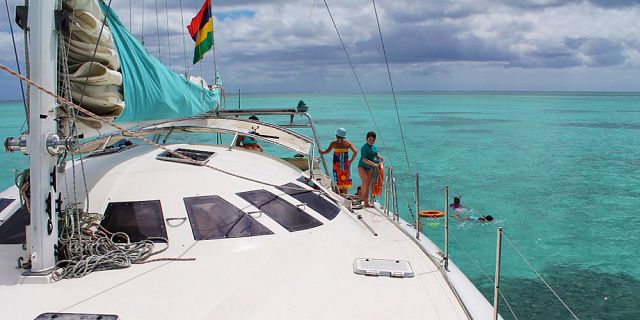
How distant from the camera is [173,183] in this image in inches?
237

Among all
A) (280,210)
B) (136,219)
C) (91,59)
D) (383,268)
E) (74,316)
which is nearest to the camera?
(74,316)

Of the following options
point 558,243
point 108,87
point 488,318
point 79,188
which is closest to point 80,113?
point 108,87

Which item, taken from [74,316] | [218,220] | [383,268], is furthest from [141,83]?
[383,268]

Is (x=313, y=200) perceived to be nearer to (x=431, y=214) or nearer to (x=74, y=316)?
(x=74, y=316)

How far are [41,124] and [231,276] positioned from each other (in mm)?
2093

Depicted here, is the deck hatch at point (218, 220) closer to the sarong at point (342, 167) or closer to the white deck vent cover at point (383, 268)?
the white deck vent cover at point (383, 268)

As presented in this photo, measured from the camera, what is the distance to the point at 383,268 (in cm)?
519

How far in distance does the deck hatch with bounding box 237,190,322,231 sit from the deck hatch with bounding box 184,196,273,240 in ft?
0.90

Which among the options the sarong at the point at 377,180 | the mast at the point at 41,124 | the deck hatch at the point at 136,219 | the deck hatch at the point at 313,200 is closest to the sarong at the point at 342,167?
the sarong at the point at 377,180

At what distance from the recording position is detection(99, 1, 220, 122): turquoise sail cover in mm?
4938

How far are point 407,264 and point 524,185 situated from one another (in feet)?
57.9

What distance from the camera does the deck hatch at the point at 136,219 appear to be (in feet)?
17.6

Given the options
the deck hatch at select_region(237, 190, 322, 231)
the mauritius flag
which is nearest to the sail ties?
the deck hatch at select_region(237, 190, 322, 231)

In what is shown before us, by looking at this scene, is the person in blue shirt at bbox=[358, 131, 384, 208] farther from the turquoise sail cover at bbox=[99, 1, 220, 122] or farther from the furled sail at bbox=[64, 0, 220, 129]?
the furled sail at bbox=[64, 0, 220, 129]
